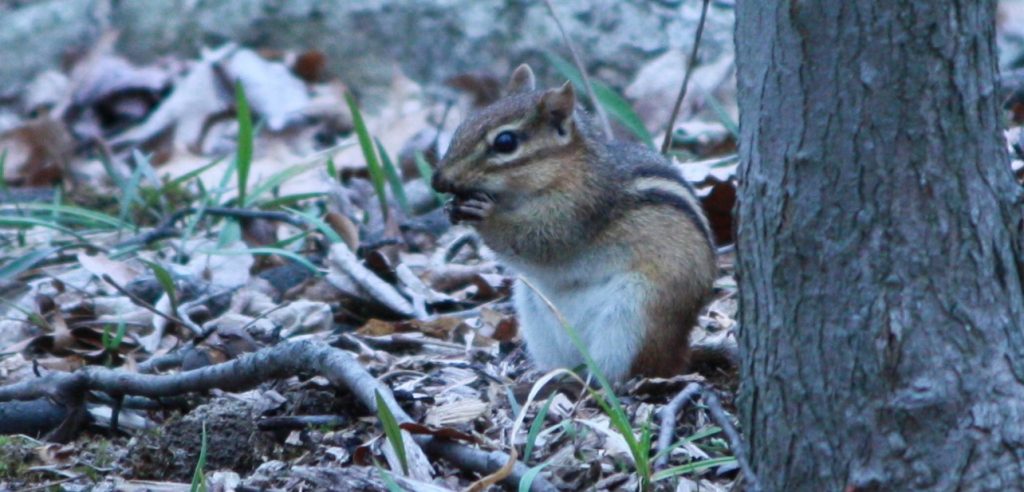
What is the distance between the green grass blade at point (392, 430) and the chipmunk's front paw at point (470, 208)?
139 cm

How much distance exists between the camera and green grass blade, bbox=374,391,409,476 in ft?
9.80

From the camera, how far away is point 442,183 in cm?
436

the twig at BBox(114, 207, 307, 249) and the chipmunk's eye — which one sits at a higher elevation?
the chipmunk's eye

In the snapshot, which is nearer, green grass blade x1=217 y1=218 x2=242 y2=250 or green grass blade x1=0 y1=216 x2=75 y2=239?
green grass blade x1=0 y1=216 x2=75 y2=239

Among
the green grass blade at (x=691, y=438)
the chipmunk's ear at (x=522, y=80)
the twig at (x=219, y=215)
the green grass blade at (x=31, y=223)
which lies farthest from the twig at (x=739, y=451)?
the green grass blade at (x=31, y=223)

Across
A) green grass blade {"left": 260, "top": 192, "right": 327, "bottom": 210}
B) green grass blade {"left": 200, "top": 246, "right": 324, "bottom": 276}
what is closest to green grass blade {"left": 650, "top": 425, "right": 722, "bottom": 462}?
green grass blade {"left": 200, "top": 246, "right": 324, "bottom": 276}

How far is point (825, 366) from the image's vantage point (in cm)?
260

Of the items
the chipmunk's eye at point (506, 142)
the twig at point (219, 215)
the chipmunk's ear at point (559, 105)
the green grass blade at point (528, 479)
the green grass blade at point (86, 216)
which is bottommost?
the green grass blade at point (528, 479)

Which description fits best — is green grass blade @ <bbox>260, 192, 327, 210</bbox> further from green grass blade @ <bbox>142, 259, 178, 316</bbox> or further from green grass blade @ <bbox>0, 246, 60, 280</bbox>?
green grass blade @ <bbox>142, 259, 178, 316</bbox>

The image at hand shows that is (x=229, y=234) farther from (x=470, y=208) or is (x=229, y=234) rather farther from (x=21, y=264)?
(x=470, y=208)

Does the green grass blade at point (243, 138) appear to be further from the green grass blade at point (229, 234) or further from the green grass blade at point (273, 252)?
the green grass blade at point (273, 252)

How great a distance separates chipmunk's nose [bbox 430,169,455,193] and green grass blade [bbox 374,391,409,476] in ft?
4.55

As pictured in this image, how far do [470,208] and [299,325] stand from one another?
3.12ft

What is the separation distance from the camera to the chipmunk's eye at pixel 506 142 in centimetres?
441
